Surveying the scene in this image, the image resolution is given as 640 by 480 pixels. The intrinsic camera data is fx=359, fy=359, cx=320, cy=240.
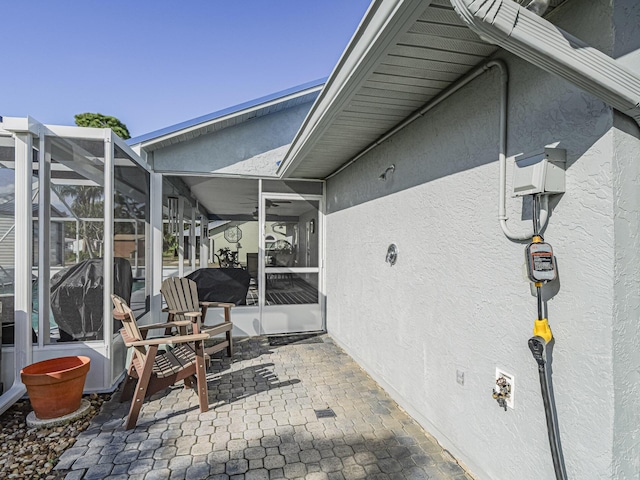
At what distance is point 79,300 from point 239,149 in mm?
2967

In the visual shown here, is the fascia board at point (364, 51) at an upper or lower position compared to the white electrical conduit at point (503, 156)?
upper

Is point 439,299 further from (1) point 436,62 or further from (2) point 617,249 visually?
(1) point 436,62

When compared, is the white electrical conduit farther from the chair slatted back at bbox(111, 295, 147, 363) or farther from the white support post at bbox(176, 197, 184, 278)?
the white support post at bbox(176, 197, 184, 278)

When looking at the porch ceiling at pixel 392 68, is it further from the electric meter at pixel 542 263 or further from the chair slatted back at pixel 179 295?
the chair slatted back at pixel 179 295

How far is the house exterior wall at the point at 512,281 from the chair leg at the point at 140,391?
215 cm

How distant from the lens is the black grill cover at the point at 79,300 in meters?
3.52

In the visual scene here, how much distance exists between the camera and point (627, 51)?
4.54 ft

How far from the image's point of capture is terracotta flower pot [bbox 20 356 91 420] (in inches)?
113

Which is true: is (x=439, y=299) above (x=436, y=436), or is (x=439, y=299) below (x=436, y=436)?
above

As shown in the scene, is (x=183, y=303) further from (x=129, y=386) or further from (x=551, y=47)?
(x=551, y=47)

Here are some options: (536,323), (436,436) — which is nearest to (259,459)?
(436,436)

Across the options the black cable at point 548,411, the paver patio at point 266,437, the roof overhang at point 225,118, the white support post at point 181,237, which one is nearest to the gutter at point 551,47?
the black cable at point 548,411

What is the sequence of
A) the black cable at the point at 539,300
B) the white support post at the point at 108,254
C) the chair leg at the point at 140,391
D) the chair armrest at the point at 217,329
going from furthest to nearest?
the chair armrest at the point at 217,329
the white support post at the point at 108,254
the chair leg at the point at 140,391
the black cable at the point at 539,300

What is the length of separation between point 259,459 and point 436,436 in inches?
51.0
